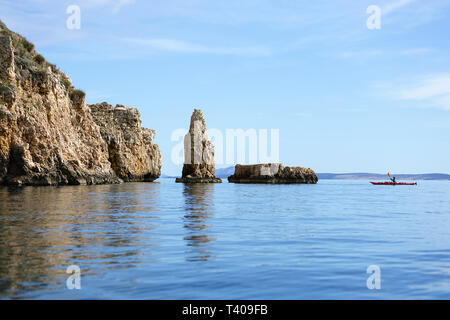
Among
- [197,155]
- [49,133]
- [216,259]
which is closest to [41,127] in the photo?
[49,133]

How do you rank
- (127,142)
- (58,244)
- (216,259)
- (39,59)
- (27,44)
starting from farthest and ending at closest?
(127,142), (27,44), (39,59), (58,244), (216,259)

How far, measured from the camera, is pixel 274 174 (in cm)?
15888

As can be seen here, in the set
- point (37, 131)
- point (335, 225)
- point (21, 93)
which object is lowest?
point (335, 225)

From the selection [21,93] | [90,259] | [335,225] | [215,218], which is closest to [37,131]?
[21,93]

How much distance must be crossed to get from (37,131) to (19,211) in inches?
1991

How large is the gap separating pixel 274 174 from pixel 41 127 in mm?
93663

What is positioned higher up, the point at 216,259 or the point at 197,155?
the point at 197,155

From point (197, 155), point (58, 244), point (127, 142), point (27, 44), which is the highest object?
point (27, 44)

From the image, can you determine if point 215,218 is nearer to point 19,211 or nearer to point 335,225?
point 335,225

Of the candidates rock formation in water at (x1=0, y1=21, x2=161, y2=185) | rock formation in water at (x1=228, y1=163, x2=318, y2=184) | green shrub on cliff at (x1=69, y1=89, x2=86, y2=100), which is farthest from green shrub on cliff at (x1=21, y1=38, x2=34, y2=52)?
rock formation in water at (x1=228, y1=163, x2=318, y2=184)

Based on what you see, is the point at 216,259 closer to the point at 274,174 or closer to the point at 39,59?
the point at 39,59

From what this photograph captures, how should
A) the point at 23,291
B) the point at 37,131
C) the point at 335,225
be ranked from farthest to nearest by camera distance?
the point at 37,131 < the point at 335,225 < the point at 23,291

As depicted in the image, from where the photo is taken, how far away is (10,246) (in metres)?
16.2

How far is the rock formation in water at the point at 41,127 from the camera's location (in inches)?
2771
